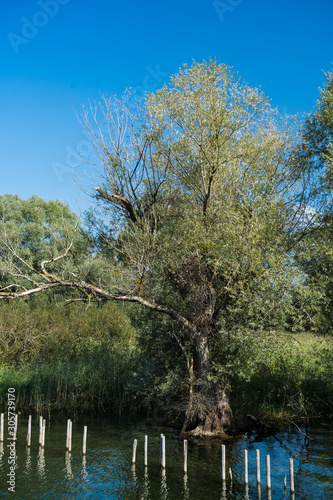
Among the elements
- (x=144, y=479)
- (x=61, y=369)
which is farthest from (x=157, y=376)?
(x=61, y=369)

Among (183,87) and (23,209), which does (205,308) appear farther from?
(23,209)

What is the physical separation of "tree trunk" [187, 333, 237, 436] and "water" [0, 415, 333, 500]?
2.36 feet

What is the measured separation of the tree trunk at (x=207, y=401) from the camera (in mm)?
16875

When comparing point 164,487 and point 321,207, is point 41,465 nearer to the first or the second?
point 164,487

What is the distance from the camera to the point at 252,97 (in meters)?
21.4

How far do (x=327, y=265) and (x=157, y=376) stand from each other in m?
8.47

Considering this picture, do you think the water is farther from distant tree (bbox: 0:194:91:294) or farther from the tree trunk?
distant tree (bbox: 0:194:91:294)

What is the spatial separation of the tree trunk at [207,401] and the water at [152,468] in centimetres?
72

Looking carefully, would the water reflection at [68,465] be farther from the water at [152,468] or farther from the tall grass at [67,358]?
the tall grass at [67,358]

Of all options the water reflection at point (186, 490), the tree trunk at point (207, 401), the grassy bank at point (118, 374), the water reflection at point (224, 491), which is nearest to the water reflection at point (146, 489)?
the water reflection at point (186, 490)

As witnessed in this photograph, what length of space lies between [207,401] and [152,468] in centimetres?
364

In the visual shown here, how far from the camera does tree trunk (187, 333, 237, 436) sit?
664 inches

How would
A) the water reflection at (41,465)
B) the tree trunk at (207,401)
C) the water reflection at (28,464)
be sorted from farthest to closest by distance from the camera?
1. the tree trunk at (207,401)
2. the water reflection at (28,464)
3. the water reflection at (41,465)

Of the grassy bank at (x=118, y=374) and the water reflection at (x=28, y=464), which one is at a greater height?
the grassy bank at (x=118, y=374)
